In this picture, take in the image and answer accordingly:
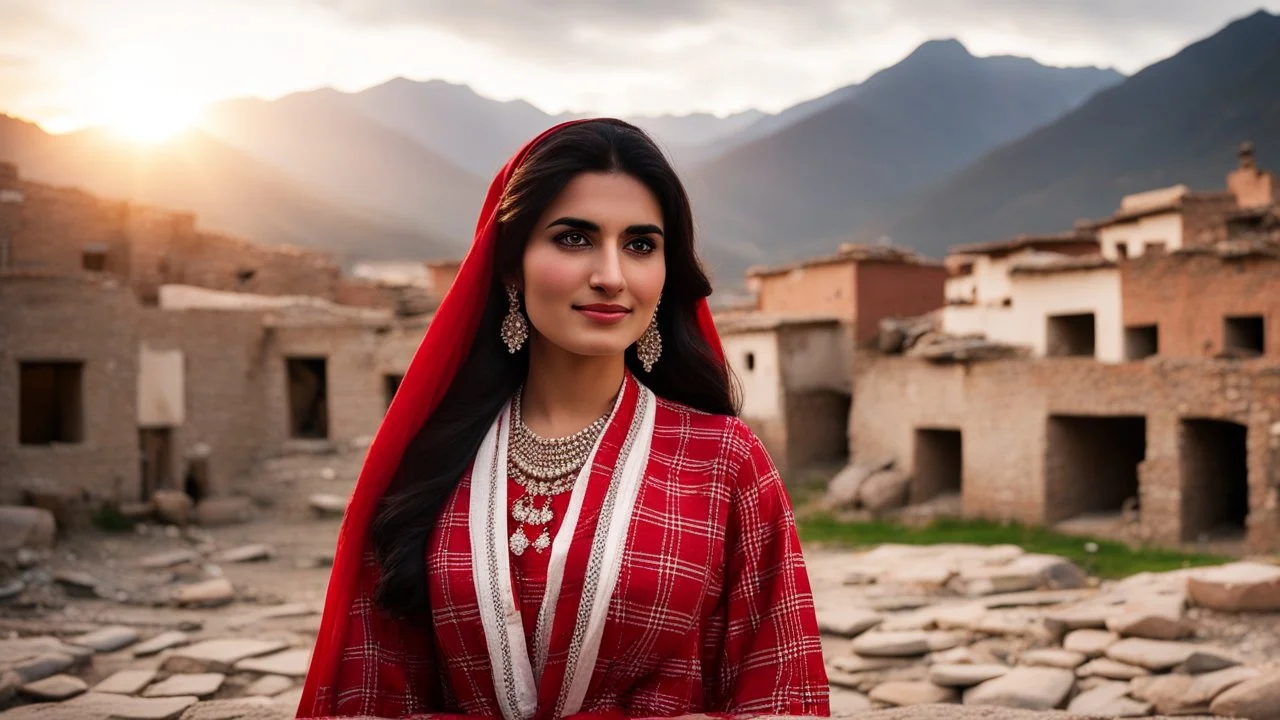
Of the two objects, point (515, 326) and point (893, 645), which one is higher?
point (515, 326)

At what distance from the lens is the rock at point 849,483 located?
55.2 feet

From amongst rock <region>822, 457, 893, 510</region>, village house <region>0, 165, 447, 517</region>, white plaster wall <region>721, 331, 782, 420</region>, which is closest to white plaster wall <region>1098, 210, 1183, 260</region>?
white plaster wall <region>721, 331, 782, 420</region>

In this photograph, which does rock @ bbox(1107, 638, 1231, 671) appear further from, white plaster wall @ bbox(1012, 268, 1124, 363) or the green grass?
white plaster wall @ bbox(1012, 268, 1124, 363)

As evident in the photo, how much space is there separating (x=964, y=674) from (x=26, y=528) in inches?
398

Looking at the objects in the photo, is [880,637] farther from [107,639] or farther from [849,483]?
[849,483]

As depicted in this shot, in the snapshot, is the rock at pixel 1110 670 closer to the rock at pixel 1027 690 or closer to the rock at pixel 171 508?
the rock at pixel 1027 690

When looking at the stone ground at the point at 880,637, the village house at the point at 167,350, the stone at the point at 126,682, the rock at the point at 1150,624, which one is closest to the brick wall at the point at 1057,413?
the stone ground at the point at 880,637

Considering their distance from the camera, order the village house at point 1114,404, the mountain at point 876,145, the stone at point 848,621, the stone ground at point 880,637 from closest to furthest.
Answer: the stone ground at point 880,637, the stone at point 848,621, the village house at point 1114,404, the mountain at point 876,145

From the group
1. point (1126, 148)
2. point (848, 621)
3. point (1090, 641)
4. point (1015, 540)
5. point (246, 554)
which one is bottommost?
point (1015, 540)

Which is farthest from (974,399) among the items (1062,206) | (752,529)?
(1062,206)

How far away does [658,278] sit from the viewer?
7.20 ft

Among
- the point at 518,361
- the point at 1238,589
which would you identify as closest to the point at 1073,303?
the point at 1238,589

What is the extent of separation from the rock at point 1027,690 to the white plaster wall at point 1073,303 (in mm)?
10004

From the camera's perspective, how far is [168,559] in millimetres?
12164
